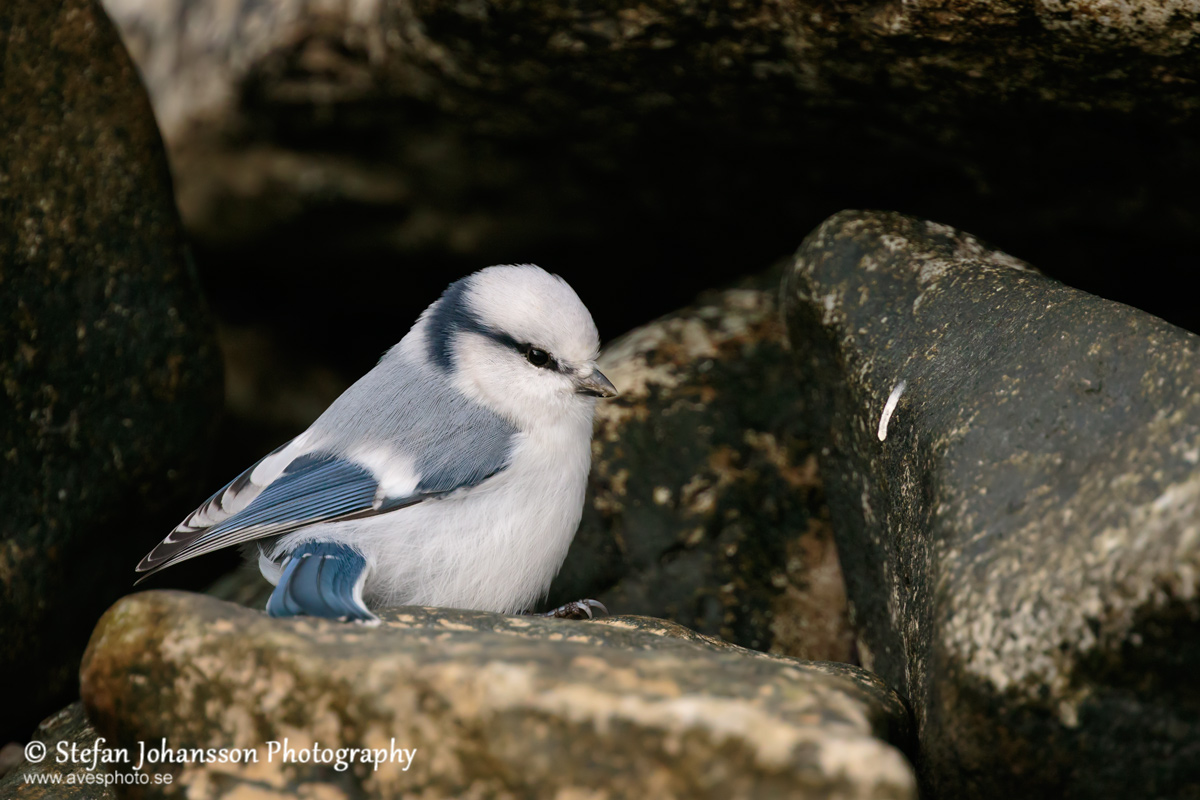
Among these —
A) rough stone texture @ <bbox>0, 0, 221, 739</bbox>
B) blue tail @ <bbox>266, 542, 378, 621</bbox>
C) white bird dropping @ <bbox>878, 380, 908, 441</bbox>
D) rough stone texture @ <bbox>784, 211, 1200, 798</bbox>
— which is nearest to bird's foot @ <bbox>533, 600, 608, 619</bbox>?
blue tail @ <bbox>266, 542, 378, 621</bbox>

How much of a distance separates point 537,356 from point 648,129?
49.7 inches

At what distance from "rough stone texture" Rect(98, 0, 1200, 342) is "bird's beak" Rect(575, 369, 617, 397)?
1.18 metres

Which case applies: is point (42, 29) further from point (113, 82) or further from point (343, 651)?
point (343, 651)

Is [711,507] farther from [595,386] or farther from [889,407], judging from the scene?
[889,407]

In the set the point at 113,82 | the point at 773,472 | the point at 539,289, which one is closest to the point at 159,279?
the point at 113,82

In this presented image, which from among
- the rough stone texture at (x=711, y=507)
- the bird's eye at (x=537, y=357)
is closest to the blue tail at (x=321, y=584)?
the bird's eye at (x=537, y=357)

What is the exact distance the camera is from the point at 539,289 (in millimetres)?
3393

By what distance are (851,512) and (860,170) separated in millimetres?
1439

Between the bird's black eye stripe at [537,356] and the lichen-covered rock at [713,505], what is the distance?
2.02 ft

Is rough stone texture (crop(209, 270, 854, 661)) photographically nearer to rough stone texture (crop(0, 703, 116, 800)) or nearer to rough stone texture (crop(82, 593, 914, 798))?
rough stone texture (crop(0, 703, 116, 800))

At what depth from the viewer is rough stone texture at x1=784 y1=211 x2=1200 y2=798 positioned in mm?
1932

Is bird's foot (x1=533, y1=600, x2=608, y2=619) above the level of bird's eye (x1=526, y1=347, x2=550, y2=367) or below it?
below

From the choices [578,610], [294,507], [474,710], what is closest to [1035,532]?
[474,710]

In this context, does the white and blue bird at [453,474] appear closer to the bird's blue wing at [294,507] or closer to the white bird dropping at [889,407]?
the bird's blue wing at [294,507]
